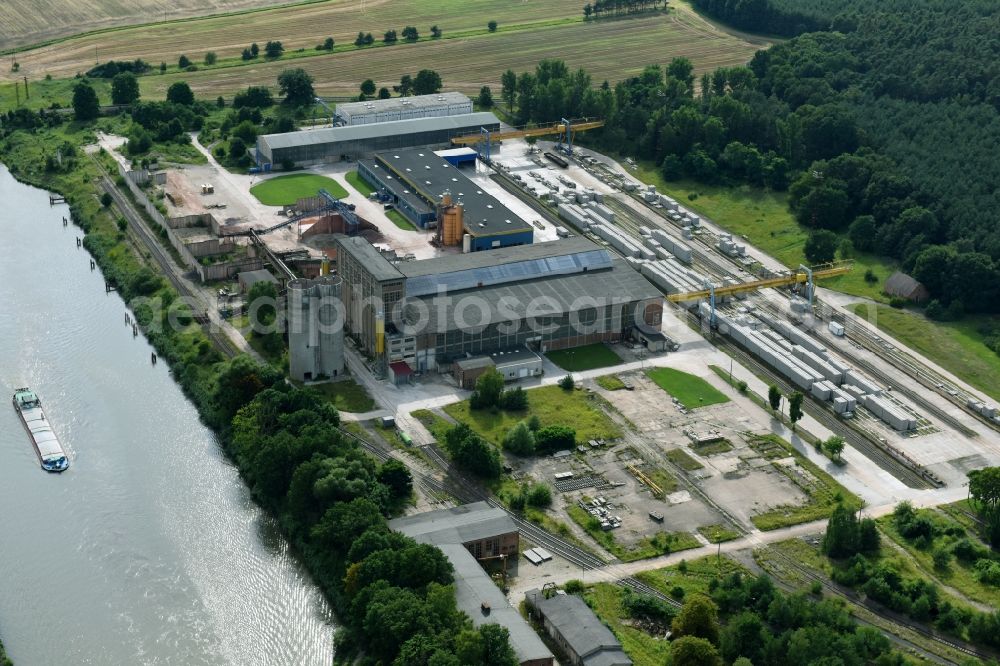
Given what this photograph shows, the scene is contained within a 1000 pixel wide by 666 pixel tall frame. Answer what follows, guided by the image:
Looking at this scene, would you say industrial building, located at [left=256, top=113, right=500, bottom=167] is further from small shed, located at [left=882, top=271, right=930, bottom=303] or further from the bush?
the bush

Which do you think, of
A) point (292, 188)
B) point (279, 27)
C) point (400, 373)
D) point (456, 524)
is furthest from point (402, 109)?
point (456, 524)

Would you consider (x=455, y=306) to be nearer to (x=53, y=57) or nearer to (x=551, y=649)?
(x=551, y=649)

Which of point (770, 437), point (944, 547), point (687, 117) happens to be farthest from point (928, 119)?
point (944, 547)

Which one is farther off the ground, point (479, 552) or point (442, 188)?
point (442, 188)

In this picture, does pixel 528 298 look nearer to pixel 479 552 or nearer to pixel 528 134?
pixel 479 552

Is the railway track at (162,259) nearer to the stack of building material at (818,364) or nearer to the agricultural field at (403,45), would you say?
the agricultural field at (403,45)

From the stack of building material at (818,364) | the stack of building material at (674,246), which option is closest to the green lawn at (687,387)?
the stack of building material at (818,364)

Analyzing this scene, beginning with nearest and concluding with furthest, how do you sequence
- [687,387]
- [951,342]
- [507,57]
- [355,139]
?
[687,387]
[951,342]
[355,139]
[507,57]

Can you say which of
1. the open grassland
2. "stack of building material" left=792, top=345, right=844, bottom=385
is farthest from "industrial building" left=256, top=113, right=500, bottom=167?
"stack of building material" left=792, top=345, right=844, bottom=385
